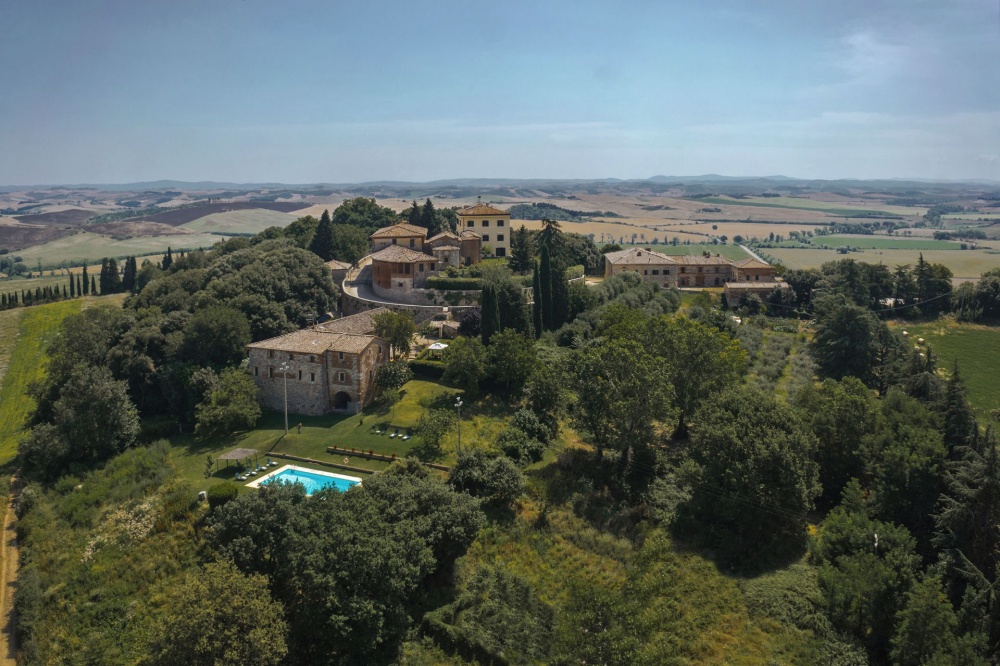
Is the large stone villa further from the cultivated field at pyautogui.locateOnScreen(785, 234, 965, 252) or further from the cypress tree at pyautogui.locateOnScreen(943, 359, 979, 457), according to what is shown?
the cultivated field at pyautogui.locateOnScreen(785, 234, 965, 252)

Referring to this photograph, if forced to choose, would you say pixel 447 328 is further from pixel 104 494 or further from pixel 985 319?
pixel 985 319

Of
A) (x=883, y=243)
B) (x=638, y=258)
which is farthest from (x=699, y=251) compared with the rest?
(x=883, y=243)

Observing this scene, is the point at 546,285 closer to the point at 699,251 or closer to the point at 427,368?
the point at 427,368

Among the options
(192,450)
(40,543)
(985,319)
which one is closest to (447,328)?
(192,450)

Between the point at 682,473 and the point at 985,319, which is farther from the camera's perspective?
the point at 985,319

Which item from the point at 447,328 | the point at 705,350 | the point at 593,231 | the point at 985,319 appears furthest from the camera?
the point at 593,231

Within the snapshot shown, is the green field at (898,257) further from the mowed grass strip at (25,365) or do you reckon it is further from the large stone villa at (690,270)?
the mowed grass strip at (25,365)
